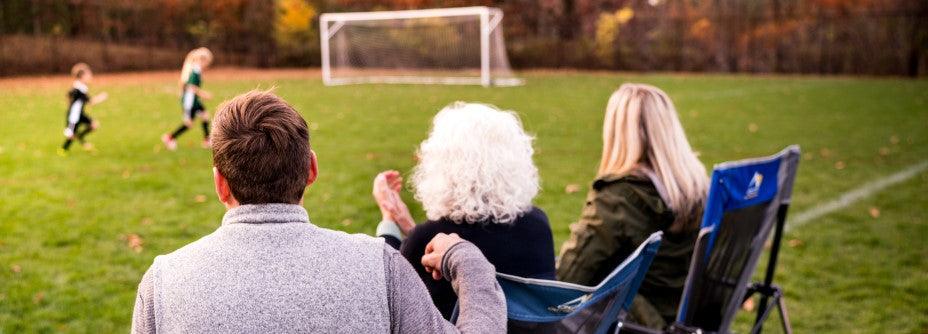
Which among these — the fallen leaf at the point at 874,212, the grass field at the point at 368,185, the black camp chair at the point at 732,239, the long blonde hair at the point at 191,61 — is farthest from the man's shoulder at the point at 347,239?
the long blonde hair at the point at 191,61

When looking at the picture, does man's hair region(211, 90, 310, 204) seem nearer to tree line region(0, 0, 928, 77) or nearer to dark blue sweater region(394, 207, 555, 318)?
dark blue sweater region(394, 207, 555, 318)

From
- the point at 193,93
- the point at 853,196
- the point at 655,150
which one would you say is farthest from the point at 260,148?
the point at 193,93

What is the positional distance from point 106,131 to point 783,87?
56.9 ft

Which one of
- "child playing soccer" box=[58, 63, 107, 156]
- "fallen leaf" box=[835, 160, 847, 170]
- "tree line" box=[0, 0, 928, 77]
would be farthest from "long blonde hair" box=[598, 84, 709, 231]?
"tree line" box=[0, 0, 928, 77]

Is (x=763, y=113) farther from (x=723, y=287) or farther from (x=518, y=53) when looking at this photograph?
(x=518, y=53)

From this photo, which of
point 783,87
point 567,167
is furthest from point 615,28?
point 567,167

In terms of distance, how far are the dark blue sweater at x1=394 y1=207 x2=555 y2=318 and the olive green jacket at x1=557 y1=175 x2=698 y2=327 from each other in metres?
0.57

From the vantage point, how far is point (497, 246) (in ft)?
8.00

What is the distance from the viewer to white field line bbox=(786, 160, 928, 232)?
23.6 feet

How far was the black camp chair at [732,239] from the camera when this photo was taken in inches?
114

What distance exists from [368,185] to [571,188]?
1.94m

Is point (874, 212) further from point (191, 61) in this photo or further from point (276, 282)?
point (191, 61)

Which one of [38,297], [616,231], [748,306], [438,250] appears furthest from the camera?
[748,306]

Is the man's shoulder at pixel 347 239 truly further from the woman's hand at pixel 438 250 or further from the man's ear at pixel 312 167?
the woman's hand at pixel 438 250
